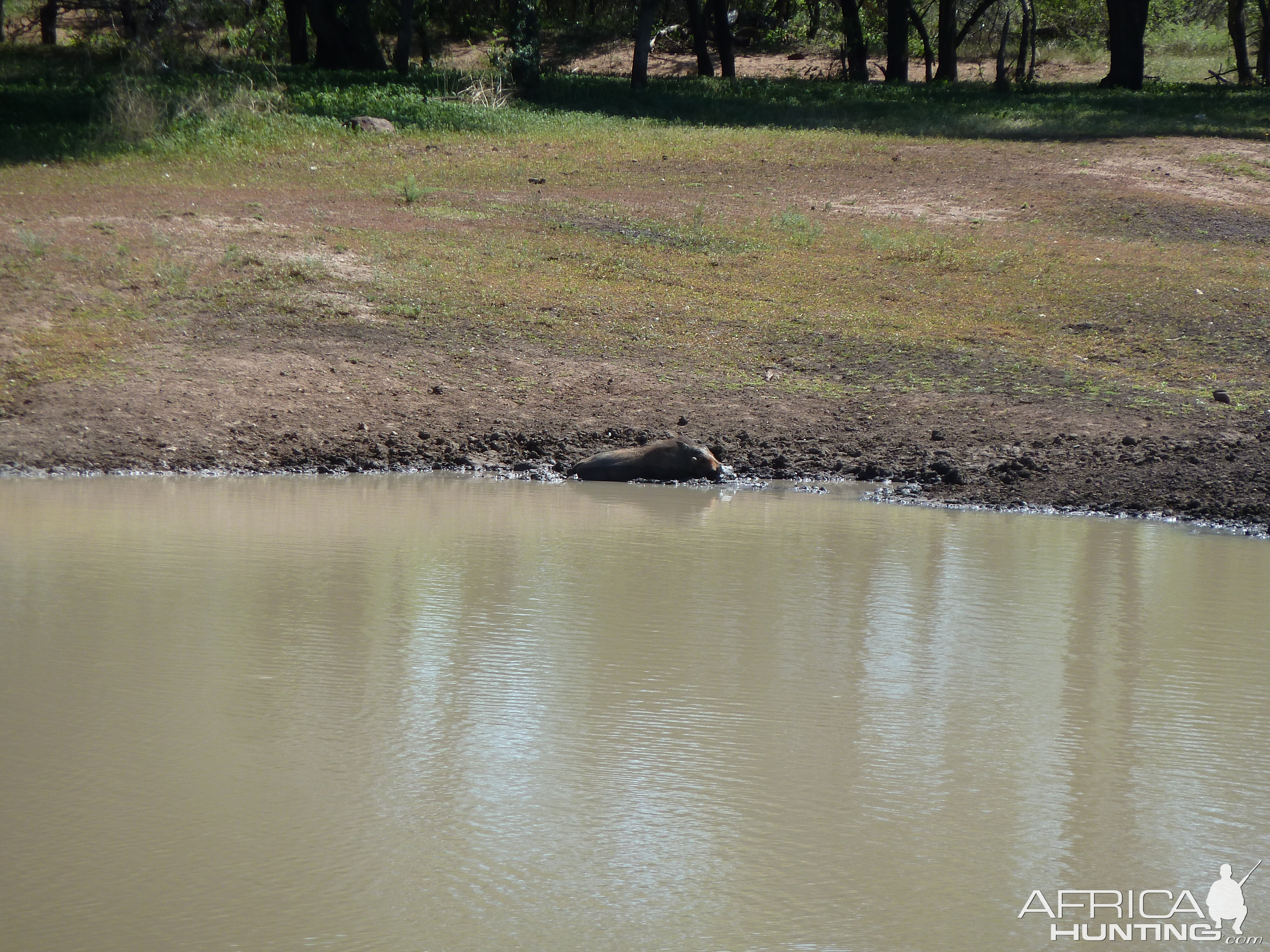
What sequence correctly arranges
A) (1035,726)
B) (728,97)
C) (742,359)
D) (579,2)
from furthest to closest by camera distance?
(579,2)
(728,97)
(742,359)
(1035,726)

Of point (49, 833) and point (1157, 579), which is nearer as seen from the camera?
point (49, 833)

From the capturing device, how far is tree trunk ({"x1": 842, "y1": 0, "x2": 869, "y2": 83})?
31.5 m

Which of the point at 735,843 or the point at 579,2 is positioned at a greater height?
the point at 579,2

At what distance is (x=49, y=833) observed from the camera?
11.4 ft

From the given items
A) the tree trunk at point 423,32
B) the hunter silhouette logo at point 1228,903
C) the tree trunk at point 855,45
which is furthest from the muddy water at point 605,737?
the tree trunk at point 423,32

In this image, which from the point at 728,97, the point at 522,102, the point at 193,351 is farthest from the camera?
the point at 728,97

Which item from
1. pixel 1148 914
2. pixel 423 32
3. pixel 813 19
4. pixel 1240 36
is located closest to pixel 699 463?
pixel 1148 914

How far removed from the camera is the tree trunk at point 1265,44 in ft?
105

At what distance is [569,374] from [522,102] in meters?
13.6

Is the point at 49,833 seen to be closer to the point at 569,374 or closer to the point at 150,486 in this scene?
the point at 150,486

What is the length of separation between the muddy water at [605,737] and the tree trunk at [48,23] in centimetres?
2741

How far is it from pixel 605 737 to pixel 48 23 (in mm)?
32659

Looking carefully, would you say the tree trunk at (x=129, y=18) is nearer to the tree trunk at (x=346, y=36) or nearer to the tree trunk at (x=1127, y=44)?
the tree trunk at (x=346, y=36)

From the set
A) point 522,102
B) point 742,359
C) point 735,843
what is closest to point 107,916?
point 735,843
